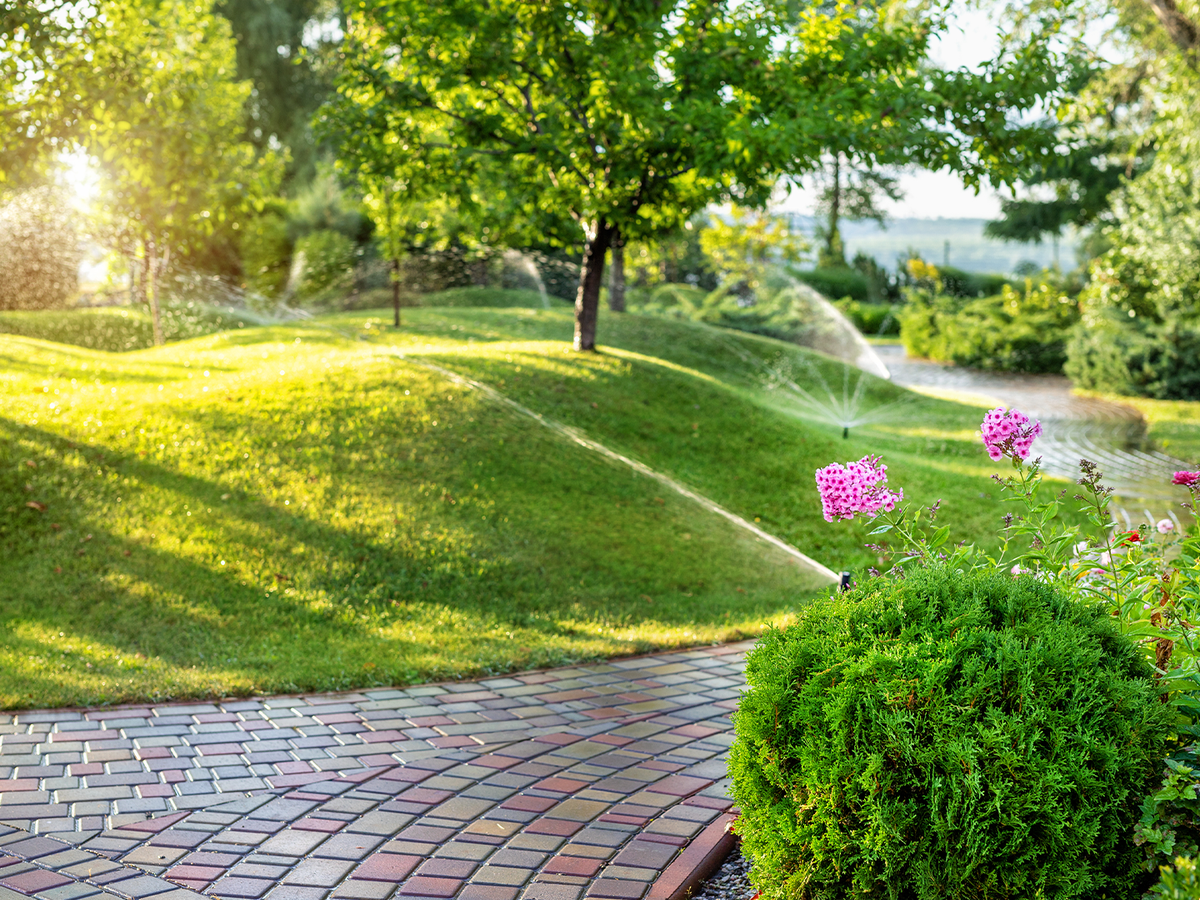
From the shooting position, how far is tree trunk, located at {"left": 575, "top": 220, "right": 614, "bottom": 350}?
471 inches

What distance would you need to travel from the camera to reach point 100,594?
637 centimetres

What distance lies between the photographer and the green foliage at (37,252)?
70.1ft

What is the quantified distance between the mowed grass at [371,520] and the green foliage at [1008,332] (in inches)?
612

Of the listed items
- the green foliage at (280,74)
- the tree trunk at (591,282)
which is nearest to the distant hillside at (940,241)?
the green foliage at (280,74)

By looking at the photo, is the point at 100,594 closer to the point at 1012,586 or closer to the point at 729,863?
the point at 729,863

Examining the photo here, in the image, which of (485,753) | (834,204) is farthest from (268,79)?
(485,753)

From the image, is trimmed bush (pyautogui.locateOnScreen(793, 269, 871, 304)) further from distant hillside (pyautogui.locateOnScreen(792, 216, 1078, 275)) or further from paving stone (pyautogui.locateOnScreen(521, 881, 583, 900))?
paving stone (pyautogui.locateOnScreen(521, 881, 583, 900))

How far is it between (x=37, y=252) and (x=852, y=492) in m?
23.0

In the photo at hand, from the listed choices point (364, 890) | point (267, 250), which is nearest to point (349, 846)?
point (364, 890)

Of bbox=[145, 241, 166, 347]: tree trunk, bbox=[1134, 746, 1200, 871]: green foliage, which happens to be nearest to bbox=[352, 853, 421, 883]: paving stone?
bbox=[1134, 746, 1200, 871]: green foliage

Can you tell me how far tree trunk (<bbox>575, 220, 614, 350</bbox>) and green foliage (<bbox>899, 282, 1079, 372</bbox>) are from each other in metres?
16.9

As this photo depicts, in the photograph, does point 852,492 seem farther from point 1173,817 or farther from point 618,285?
point 618,285

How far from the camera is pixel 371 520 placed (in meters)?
7.53

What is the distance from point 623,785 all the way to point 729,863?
71 centimetres
